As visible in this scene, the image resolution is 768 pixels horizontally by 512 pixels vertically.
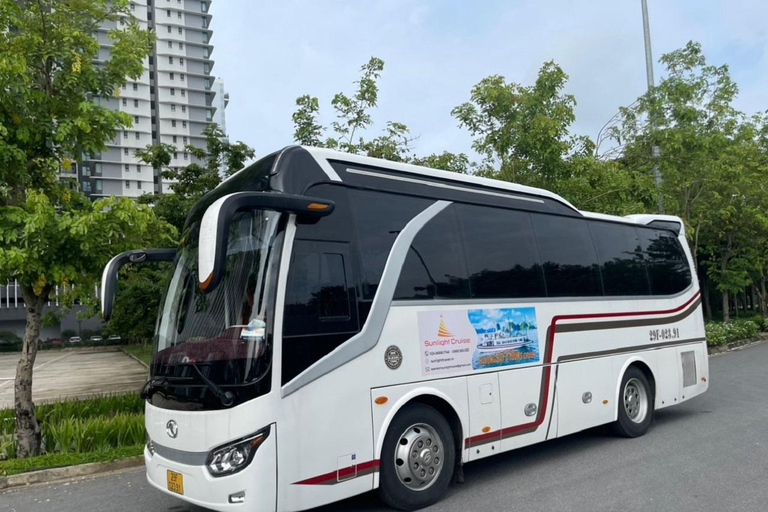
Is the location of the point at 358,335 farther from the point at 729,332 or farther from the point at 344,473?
the point at 729,332

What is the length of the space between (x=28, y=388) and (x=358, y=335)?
19.7ft

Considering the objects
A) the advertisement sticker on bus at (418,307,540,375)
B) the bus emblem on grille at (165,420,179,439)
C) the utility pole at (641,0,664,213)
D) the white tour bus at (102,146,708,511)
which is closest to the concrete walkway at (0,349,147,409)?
the bus emblem on grille at (165,420,179,439)

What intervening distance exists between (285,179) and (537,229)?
11.9 ft

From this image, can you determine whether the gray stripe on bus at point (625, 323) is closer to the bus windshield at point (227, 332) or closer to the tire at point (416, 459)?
the tire at point (416, 459)

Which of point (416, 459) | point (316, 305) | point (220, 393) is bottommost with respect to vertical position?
point (416, 459)

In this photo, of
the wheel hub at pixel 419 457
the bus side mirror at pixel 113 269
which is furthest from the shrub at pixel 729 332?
the bus side mirror at pixel 113 269

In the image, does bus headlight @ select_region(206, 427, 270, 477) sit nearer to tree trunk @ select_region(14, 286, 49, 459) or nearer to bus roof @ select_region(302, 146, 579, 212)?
bus roof @ select_region(302, 146, 579, 212)

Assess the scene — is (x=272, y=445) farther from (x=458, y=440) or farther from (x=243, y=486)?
(x=458, y=440)

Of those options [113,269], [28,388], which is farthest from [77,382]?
[113,269]

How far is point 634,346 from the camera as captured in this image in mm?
8844

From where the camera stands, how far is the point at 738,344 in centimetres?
2217

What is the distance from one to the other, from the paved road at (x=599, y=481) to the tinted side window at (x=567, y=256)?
2.04 m

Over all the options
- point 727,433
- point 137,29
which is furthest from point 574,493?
point 137,29

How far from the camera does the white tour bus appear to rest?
4863 millimetres
